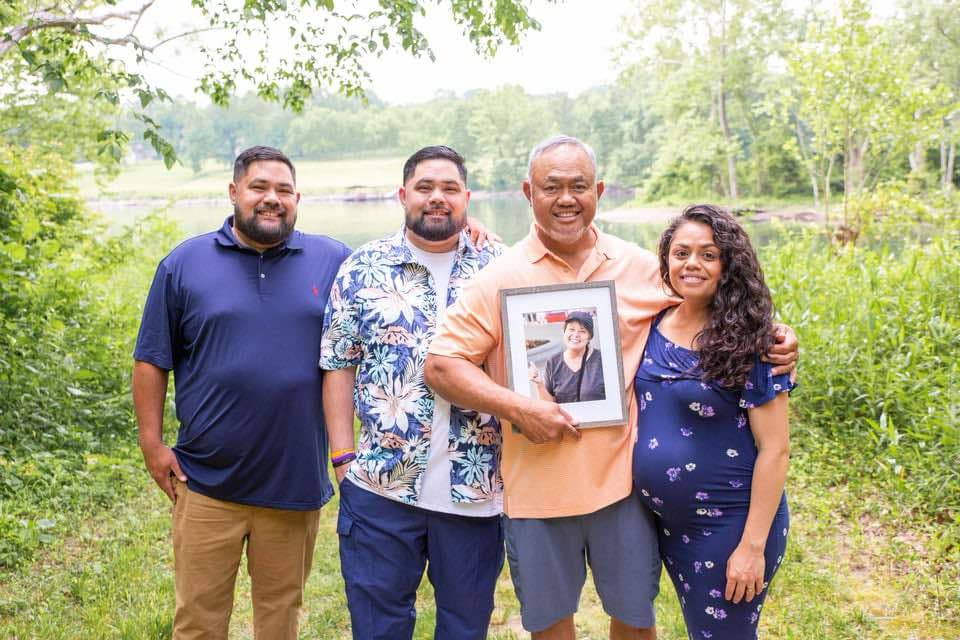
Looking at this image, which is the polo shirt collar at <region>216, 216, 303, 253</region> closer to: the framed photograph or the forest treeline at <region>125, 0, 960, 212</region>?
the framed photograph

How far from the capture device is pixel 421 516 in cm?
254

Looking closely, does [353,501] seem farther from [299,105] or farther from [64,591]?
[299,105]

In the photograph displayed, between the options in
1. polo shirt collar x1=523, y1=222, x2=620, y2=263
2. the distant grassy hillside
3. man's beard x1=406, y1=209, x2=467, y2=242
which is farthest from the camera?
the distant grassy hillside

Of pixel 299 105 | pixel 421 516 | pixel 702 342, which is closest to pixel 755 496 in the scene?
pixel 702 342

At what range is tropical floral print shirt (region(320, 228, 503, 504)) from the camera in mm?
2510

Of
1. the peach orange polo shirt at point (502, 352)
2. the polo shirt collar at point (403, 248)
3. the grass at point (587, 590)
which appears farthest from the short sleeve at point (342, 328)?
the grass at point (587, 590)

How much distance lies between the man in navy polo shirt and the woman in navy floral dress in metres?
1.16

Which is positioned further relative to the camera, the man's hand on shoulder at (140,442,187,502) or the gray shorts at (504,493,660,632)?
the man's hand on shoulder at (140,442,187,502)

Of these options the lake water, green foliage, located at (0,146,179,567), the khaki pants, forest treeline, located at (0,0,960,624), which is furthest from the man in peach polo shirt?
the lake water

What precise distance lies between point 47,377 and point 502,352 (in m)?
4.79

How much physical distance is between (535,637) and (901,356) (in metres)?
4.20

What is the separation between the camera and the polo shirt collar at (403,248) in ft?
8.62

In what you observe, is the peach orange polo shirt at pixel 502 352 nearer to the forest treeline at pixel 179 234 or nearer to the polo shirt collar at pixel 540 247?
the polo shirt collar at pixel 540 247

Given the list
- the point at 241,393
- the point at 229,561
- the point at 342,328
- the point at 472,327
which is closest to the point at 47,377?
the point at 229,561
